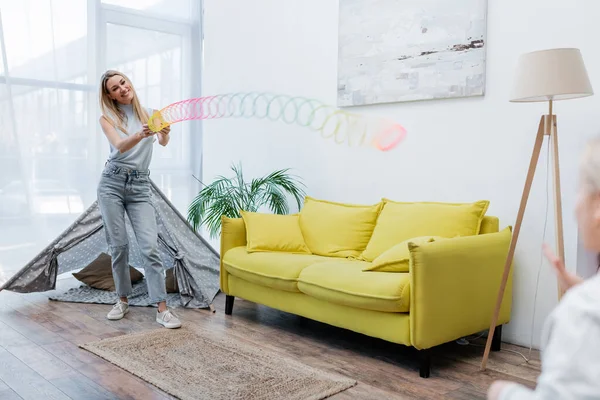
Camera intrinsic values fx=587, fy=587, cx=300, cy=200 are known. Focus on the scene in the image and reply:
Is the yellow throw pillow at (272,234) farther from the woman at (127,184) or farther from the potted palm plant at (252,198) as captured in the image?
the woman at (127,184)

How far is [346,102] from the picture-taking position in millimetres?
4039

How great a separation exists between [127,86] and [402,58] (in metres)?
1.70

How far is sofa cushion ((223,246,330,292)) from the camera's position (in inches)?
129

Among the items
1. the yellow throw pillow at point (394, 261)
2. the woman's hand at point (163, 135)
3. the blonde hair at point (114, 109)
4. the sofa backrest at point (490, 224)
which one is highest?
the blonde hair at point (114, 109)

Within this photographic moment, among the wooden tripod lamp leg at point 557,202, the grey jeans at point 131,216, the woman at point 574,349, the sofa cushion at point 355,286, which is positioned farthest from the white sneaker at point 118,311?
the woman at point 574,349

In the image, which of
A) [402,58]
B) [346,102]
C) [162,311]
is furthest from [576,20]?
[162,311]

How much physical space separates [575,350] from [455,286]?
2111mm

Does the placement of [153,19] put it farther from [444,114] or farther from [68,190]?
[444,114]

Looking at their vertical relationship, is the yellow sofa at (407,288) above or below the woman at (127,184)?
below

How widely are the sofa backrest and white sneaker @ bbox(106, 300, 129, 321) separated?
2.22 metres

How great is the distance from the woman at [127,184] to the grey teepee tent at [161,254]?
0.50 metres

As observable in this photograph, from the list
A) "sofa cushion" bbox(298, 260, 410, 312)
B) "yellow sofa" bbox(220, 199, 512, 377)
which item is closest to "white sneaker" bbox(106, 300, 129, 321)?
"yellow sofa" bbox(220, 199, 512, 377)

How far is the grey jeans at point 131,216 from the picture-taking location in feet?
11.7

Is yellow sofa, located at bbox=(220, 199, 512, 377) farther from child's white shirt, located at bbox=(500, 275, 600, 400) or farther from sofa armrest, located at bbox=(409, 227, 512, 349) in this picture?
child's white shirt, located at bbox=(500, 275, 600, 400)
